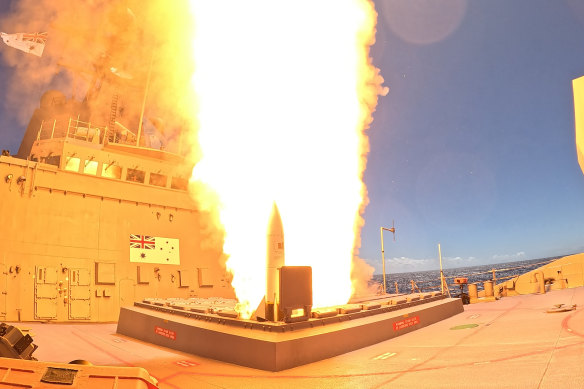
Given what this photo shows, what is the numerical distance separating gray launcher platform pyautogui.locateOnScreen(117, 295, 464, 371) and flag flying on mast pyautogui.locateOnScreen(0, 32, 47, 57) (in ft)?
55.4

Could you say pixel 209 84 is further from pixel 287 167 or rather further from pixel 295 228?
pixel 295 228

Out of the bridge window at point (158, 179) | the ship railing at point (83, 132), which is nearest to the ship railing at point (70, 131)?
the ship railing at point (83, 132)

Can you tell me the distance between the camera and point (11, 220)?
16.5 metres

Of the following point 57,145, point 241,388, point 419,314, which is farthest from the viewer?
point 57,145

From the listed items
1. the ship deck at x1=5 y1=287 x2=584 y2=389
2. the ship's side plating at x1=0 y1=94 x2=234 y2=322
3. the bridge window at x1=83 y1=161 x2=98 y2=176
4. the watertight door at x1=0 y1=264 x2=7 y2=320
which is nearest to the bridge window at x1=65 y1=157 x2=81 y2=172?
the ship's side plating at x1=0 y1=94 x2=234 y2=322

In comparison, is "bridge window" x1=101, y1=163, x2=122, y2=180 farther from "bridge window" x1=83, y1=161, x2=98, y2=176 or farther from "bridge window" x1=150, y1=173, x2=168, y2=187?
"bridge window" x1=150, y1=173, x2=168, y2=187

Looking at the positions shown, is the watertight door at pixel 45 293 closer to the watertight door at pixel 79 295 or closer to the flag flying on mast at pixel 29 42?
the watertight door at pixel 79 295

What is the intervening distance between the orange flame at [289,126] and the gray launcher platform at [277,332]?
274 centimetres

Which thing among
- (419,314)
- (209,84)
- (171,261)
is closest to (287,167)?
(209,84)

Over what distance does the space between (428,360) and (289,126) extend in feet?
28.1

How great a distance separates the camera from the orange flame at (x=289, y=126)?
43.4 feet

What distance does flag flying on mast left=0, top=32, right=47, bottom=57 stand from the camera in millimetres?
21281

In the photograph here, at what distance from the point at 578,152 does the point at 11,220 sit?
73.5ft

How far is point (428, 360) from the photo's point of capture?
7113mm
